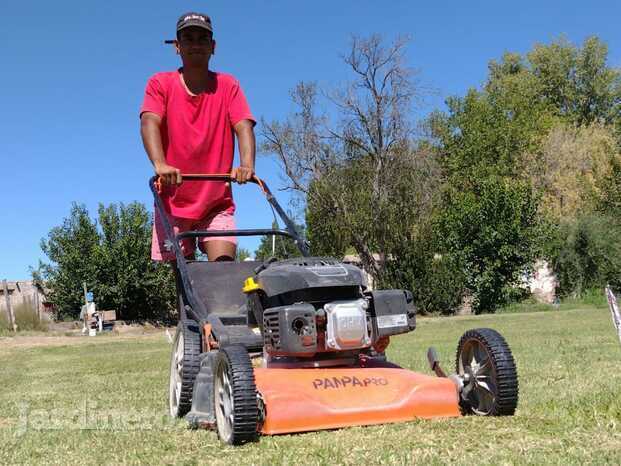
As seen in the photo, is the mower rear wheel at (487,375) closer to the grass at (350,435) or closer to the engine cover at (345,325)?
the grass at (350,435)

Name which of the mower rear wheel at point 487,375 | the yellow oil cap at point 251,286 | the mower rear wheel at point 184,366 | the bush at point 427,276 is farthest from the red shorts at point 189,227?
the bush at point 427,276

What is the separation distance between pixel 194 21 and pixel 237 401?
2.90m

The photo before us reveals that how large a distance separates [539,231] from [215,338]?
2994 centimetres

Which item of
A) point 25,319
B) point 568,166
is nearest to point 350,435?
point 25,319

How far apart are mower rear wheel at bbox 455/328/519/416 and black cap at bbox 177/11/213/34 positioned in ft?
9.19

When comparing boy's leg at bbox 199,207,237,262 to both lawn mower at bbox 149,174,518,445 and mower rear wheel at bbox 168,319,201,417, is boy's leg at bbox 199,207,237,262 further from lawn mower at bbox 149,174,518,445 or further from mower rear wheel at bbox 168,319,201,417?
lawn mower at bbox 149,174,518,445

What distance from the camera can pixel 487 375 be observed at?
3.99m

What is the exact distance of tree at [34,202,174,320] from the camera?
114ft

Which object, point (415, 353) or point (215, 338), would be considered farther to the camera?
point (415, 353)

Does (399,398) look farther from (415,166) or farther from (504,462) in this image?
(415,166)

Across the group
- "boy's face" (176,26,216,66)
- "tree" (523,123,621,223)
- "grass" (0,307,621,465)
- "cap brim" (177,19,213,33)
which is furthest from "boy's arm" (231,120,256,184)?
"tree" (523,123,621,223)

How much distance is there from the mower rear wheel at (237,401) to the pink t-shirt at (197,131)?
1.98 m

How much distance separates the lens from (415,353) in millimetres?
9250

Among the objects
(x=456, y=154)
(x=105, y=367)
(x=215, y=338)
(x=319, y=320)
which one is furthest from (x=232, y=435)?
(x=456, y=154)
